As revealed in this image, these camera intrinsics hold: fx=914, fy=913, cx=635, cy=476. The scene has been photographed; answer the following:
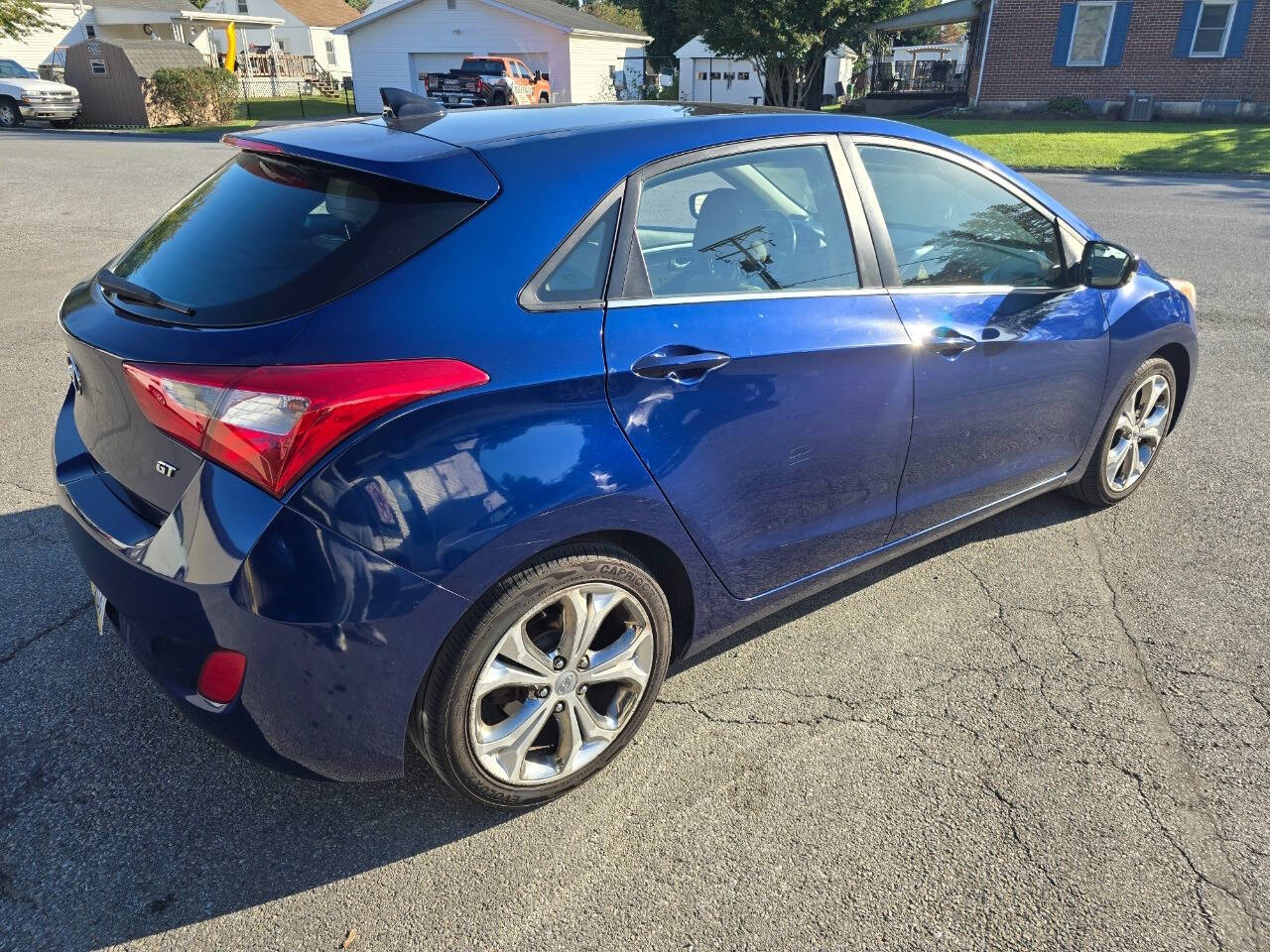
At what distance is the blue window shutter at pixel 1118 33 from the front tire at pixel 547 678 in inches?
1156

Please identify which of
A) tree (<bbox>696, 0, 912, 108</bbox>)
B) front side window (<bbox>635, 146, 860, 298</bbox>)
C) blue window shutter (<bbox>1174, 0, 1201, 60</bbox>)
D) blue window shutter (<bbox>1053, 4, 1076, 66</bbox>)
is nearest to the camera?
front side window (<bbox>635, 146, 860, 298</bbox>)

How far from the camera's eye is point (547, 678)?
2.41 meters

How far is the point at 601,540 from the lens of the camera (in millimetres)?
2408

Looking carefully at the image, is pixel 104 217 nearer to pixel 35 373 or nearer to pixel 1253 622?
pixel 35 373

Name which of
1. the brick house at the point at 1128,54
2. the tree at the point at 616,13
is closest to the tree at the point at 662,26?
the tree at the point at 616,13

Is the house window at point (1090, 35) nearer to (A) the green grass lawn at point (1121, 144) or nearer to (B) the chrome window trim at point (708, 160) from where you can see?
(A) the green grass lawn at point (1121, 144)

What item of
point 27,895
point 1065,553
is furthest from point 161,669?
point 1065,553

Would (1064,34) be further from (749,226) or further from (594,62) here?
(749,226)

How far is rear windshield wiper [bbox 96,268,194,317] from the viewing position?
2277 millimetres

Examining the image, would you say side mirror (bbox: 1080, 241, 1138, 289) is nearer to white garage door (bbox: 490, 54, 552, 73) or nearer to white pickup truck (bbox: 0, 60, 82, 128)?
white pickup truck (bbox: 0, 60, 82, 128)

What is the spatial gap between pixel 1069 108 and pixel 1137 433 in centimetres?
2640

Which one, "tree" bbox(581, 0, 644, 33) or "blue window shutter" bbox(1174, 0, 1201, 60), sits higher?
"tree" bbox(581, 0, 644, 33)

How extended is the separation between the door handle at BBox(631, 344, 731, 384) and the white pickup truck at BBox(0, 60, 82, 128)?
31378mm

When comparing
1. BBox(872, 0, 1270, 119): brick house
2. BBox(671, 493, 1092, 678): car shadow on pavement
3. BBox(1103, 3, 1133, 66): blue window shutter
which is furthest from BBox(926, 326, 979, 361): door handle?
BBox(1103, 3, 1133, 66): blue window shutter
